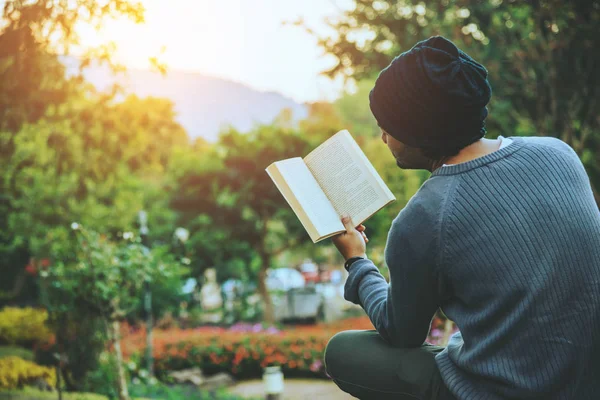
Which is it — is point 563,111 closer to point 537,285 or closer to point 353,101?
point 537,285

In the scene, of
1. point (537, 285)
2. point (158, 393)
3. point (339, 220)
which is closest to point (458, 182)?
point (537, 285)

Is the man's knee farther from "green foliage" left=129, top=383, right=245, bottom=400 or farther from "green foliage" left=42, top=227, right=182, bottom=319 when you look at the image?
"green foliage" left=129, top=383, right=245, bottom=400

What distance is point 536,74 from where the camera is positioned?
7.11m

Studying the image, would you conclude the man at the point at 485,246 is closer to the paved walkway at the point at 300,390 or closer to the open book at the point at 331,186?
the open book at the point at 331,186

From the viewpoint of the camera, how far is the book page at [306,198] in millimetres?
1971

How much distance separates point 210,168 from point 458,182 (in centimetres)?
1545

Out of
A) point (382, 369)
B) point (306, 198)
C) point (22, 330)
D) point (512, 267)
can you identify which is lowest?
point (22, 330)

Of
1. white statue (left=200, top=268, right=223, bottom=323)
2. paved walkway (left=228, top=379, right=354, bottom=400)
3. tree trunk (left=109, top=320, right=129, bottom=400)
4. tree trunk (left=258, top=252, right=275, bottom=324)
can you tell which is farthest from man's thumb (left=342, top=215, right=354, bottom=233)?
white statue (left=200, top=268, right=223, bottom=323)

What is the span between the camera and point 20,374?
635 centimetres

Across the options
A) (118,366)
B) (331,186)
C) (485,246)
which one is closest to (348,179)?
(331,186)

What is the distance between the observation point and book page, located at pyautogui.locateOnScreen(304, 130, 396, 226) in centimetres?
201

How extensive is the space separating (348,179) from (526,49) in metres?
5.83

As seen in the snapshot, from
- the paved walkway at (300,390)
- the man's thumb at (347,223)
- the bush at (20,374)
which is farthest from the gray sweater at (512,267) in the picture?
the paved walkway at (300,390)

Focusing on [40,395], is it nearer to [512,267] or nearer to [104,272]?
[104,272]
